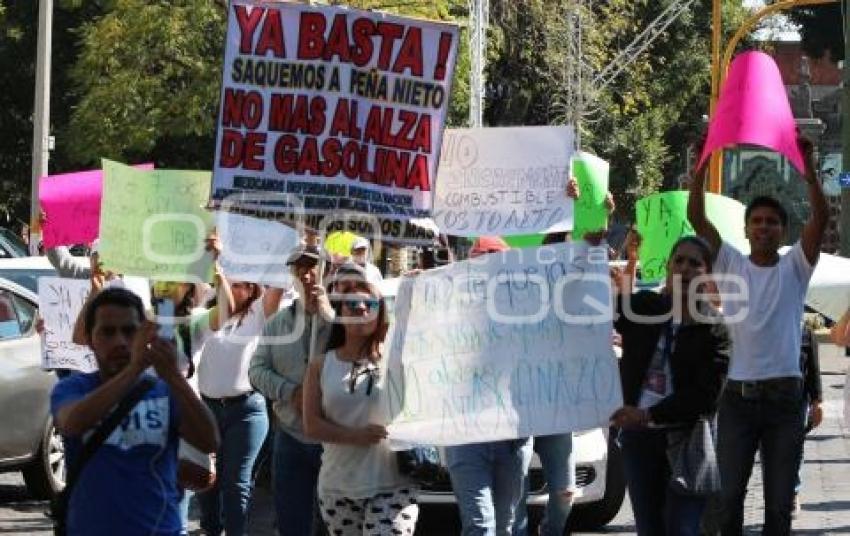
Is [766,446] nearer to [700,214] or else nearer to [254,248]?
[700,214]

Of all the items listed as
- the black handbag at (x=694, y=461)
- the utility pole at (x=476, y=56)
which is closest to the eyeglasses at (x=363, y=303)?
the black handbag at (x=694, y=461)

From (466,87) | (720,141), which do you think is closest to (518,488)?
(720,141)

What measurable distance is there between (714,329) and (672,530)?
0.79 m

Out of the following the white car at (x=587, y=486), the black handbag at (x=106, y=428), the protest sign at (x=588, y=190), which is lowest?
the white car at (x=587, y=486)

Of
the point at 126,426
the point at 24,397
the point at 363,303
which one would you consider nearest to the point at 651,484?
the point at 363,303

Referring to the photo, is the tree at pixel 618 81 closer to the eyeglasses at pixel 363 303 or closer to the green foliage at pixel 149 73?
the green foliage at pixel 149 73

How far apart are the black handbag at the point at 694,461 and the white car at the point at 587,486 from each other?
272cm

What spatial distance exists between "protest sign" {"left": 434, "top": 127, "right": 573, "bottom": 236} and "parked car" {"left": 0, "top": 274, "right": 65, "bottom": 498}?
3.11 meters

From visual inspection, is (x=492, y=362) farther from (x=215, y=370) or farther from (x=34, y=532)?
→ (x=34, y=532)

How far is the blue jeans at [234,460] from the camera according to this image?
29.6 feet

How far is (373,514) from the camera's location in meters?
Result: 7.06

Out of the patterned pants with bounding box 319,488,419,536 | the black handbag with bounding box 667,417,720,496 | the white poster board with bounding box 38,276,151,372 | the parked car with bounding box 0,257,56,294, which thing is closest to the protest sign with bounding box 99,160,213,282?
the white poster board with bounding box 38,276,151,372

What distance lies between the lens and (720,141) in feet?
27.5

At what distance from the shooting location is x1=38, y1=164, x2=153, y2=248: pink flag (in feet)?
38.0
